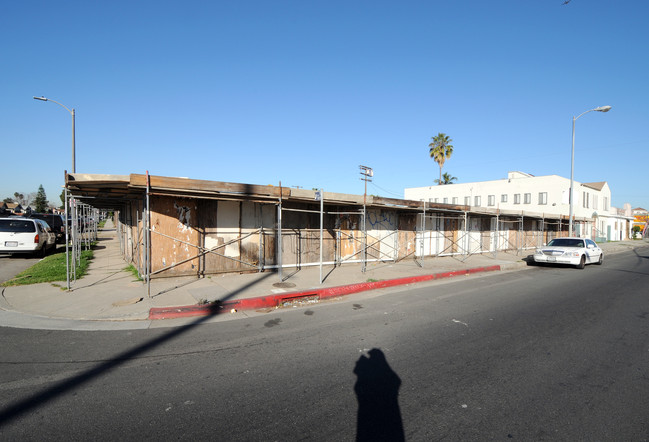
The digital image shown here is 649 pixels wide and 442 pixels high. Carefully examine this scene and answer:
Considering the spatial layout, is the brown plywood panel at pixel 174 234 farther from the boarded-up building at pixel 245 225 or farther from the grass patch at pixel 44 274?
the grass patch at pixel 44 274

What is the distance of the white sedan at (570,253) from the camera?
14.8m

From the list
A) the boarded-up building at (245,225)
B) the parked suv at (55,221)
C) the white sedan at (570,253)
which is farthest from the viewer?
the parked suv at (55,221)

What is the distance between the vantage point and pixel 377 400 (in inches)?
139

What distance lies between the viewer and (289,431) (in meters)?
2.98

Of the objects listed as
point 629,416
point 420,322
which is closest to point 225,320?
point 420,322

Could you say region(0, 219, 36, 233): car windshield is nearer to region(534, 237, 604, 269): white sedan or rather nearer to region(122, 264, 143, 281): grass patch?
region(122, 264, 143, 281): grass patch

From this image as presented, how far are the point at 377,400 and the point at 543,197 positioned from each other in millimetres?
39434

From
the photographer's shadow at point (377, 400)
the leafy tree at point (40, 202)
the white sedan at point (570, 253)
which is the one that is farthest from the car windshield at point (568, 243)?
the leafy tree at point (40, 202)

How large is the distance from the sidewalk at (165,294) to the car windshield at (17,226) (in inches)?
193

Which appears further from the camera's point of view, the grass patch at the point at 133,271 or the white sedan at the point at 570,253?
the white sedan at the point at 570,253

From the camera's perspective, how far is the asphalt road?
3066 mm

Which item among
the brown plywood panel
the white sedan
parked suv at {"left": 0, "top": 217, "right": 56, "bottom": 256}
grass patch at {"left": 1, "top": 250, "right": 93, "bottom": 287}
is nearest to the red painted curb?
the brown plywood panel

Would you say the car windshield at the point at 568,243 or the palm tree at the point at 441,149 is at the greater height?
the palm tree at the point at 441,149

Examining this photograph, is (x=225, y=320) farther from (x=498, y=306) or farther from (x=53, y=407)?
(x=498, y=306)
